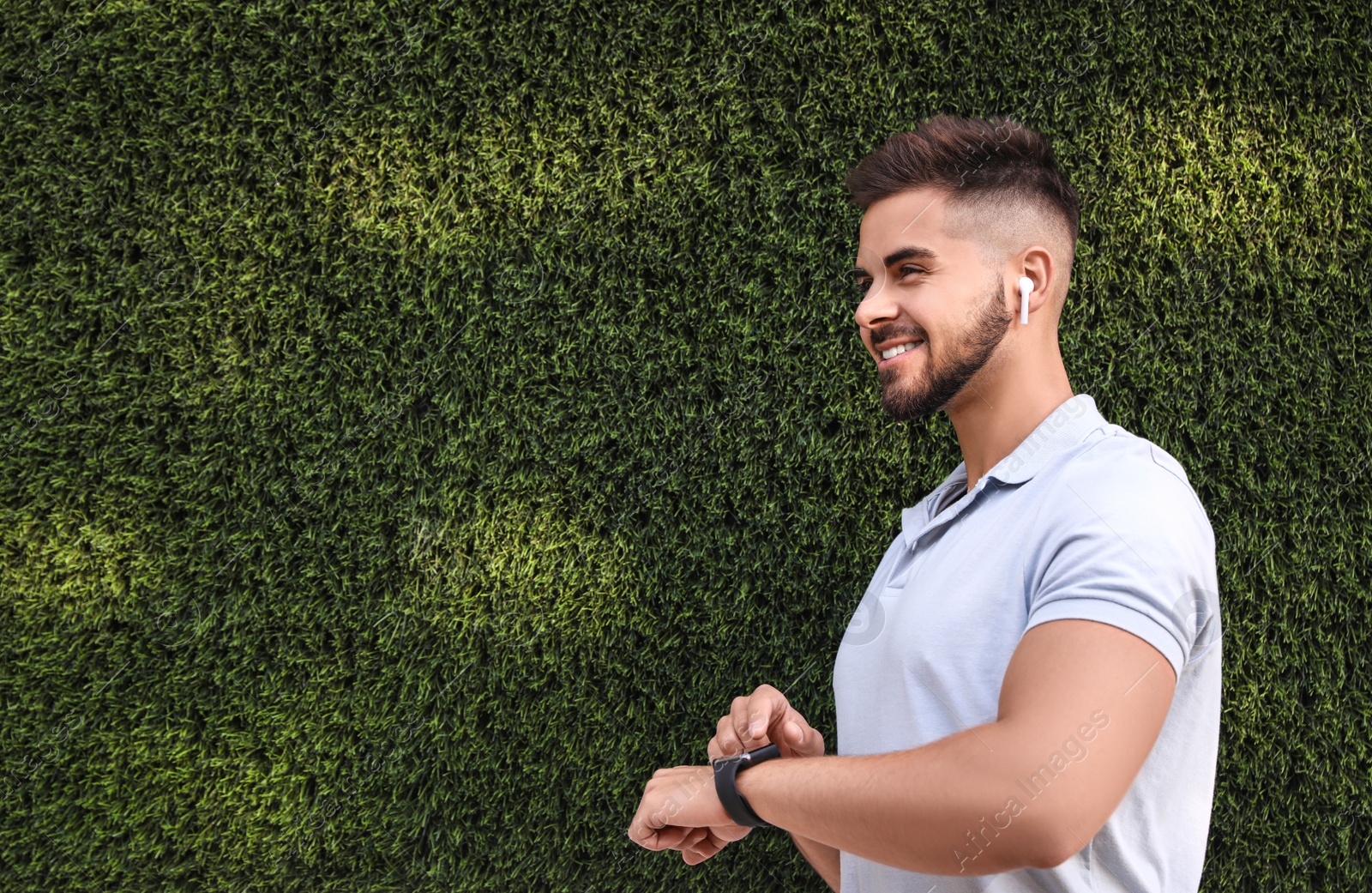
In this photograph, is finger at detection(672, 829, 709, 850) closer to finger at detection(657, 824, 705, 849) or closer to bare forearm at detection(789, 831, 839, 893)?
finger at detection(657, 824, 705, 849)

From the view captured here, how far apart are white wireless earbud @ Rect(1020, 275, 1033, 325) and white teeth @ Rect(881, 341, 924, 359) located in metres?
0.19

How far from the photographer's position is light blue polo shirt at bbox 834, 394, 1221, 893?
98 cm

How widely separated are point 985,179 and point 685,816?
47.7 inches

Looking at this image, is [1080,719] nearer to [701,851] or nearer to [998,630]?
[998,630]

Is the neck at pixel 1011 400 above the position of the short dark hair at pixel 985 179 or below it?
below

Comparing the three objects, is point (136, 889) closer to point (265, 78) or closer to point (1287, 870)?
point (265, 78)

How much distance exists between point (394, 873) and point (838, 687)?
1.53 metres

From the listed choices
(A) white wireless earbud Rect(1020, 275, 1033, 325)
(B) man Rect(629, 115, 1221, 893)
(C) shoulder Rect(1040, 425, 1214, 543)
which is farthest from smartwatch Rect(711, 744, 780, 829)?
(A) white wireless earbud Rect(1020, 275, 1033, 325)

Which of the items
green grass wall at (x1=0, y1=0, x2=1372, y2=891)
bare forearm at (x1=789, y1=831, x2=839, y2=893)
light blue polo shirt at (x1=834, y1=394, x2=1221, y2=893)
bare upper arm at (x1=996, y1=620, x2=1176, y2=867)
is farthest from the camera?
green grass wall at (x1=0, y1=0, x2=1372, y2=891)

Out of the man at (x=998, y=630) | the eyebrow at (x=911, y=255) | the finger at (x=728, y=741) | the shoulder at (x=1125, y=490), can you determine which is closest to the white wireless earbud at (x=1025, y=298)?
the man at (x=998, y=630)

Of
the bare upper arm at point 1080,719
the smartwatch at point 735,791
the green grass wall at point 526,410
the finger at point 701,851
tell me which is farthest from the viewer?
the green grass wall at point 526,410

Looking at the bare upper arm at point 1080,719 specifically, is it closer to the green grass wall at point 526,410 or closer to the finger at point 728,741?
the finger at point 728,741

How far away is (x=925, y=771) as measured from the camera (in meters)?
→ 0.96

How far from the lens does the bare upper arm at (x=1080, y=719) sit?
88cm
